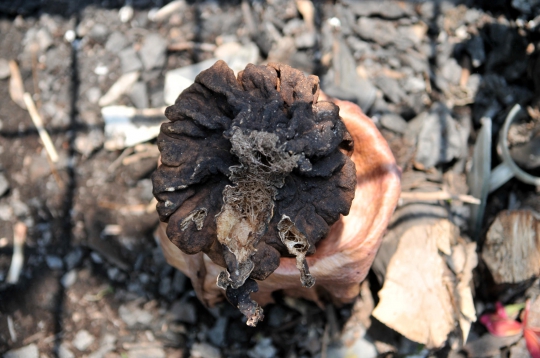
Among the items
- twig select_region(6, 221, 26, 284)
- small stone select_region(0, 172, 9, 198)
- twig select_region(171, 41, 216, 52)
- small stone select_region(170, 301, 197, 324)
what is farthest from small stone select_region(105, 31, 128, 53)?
small stone select_region(170, 301, 197, 324)

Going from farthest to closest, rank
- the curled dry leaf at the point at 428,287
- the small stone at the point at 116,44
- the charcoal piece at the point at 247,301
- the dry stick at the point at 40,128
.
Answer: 1. the small stone at the point at 116,44
2. the dry stick at the point at 40,128
3. the curled dry leaf at the point at 428,287
4. the charcoal piece at the point at 247,301

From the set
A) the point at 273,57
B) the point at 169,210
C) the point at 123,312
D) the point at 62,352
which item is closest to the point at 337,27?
the point at 273,57

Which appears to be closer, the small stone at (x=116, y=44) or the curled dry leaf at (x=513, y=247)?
the curled dry leaf at (x=513, y=247)

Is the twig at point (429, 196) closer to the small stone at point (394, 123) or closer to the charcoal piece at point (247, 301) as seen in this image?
the small stone at point (394, 123)

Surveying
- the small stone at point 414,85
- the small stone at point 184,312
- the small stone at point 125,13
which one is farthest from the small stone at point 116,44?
the small stone at point 414,85

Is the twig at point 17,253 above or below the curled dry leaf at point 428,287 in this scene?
below

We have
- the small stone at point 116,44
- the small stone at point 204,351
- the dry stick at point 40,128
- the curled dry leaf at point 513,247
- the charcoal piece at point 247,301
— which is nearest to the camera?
the charcoal piece at point 247,301

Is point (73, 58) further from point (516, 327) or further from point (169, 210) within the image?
point (516, 327)

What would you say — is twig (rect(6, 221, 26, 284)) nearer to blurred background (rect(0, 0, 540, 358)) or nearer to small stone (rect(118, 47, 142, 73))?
blurred background (rect(0, 0, 540, 358))
